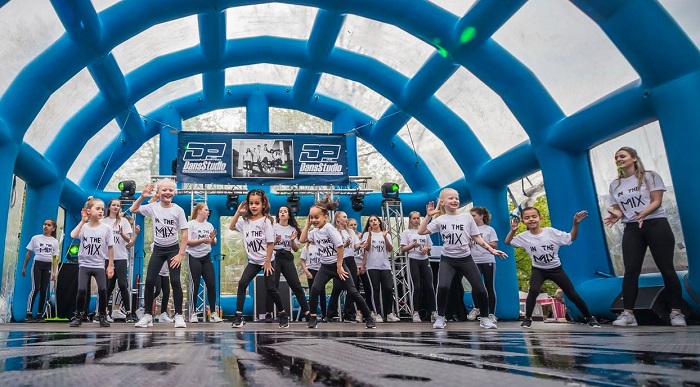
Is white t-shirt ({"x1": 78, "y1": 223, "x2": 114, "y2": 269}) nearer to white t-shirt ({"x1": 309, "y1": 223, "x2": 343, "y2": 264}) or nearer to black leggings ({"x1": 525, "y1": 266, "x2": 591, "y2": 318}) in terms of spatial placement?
white t-shirt ({"x1": 309, "y1": 223, "x2": 343, "y2": 264})

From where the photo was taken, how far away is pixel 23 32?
6504 mm

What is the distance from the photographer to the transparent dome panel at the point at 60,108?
324 inches

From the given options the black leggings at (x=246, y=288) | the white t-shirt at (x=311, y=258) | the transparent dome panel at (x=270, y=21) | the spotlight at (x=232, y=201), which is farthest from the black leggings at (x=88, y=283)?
the transparent dome panel at (x=270, y=21)

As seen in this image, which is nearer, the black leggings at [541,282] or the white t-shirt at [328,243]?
the black leggings at [541,282]

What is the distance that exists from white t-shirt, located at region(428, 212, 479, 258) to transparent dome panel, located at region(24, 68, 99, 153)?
686 cm

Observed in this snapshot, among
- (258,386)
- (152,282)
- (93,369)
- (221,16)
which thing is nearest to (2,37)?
(221,16)

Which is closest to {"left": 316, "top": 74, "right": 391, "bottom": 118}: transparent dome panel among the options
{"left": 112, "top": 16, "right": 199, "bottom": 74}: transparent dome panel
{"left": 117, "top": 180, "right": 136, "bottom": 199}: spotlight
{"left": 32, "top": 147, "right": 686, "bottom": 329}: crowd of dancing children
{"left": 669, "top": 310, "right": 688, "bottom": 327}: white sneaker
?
{"left": 112, "top": 16, "right": 199, "bottom": 74}: transparent dome panel

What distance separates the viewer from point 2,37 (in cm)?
636

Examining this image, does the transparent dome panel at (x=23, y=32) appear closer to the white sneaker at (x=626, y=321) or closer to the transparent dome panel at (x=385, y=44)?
the transparent dome panel at (x=385, y=44)

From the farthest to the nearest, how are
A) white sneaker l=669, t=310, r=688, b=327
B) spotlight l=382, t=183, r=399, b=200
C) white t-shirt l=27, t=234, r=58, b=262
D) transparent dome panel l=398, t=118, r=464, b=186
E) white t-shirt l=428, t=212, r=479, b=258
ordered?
transparent dome panel l=398, t=118, r=464, b=186, spotlight l=382, t=183, r=399, b=200, white t-shirt l=27, t=234, r=58, b=262, white t-shirt l=428, t=212, r=479, b=258, white sneaker l=669, t=310, r=688, b=327

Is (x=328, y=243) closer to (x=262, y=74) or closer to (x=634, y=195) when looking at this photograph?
(x=634, y=195)

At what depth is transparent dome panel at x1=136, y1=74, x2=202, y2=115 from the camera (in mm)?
11203

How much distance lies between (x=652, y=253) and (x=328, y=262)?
3.03 metres

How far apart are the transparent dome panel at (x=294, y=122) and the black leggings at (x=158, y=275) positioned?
10.1 m
